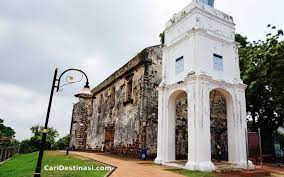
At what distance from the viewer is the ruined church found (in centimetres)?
1013

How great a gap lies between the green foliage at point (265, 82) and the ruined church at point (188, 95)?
8.89 feet

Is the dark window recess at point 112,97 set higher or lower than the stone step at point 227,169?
higher

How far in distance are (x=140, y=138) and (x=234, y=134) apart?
17.2 feet

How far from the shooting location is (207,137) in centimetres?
974

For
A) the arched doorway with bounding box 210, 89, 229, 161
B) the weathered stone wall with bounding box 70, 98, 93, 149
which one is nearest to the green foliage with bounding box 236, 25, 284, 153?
the arched doorway with bounding box 210, 89, 229, 161

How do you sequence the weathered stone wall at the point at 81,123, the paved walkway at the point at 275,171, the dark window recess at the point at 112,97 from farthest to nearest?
the weathered stone wall at the point at 81,123 < the dark window recess at the point at 112,97 < the paved walkway at the point at 275,171

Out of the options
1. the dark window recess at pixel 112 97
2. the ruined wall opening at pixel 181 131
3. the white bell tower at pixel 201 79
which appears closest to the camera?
the white bell tower at pixel 201 79

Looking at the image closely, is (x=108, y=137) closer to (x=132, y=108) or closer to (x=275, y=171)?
(x=132, y=108)

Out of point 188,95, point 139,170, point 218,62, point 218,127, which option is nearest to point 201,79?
point 188,95

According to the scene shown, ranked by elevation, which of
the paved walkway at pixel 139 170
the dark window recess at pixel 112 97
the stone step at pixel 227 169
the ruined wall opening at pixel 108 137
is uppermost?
the dark window recess at pixel 112 97

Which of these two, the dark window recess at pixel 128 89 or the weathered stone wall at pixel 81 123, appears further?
the weathered stone wall at pixel 81 123

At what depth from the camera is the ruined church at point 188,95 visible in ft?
33.2

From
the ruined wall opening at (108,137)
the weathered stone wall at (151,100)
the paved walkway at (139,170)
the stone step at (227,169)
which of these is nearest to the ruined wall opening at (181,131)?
the weathered stone wall at (151,100)

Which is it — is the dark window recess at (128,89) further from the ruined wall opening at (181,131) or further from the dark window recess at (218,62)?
the dark window recess at (218,62)
